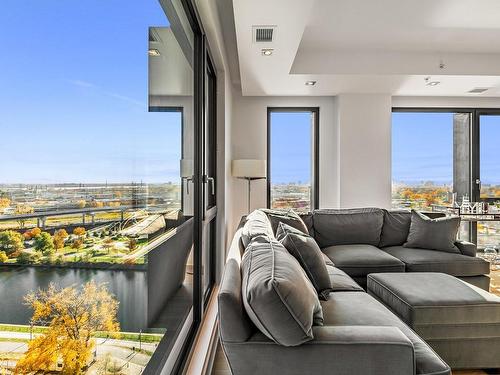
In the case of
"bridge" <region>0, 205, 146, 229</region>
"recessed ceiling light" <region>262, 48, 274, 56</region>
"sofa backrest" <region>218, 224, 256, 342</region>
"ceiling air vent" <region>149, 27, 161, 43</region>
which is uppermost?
"recessed ceiling light" <region>262, 48, 274, 56</region>

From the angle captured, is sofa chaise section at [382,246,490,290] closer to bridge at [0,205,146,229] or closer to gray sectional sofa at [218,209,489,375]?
gray sectional sofa at [218,209,489,375]

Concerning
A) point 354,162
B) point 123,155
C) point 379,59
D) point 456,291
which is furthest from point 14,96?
point 354,162

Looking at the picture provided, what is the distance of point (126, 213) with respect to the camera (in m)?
1.10

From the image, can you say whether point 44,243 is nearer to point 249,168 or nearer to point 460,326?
point 460,326

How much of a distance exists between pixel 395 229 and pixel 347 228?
1.85ft

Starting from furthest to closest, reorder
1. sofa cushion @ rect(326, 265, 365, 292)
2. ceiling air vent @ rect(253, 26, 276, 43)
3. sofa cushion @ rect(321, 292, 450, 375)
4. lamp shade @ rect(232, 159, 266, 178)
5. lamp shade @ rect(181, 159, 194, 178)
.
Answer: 1. lamp shade @ rect(232, 159, 266, 178)
2. ceiling air vent @ rect(253, 26, 276, 43)
3. sofa cushion @ rect(326, 265, 365, 292)
4. lamp shade @ rect(181, 159, 194, 178)
5. sofa cushion @ rect(321, 292, 450, 375)

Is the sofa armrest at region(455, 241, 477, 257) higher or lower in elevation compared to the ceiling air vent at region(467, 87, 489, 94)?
lower

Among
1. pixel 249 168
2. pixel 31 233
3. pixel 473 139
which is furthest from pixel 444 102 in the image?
pixel 31 233

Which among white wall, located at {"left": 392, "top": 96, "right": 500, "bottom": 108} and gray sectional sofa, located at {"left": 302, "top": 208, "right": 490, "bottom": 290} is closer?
gray sectional sofa, located at {"left": 302, "top": 208, "right": 490, "bottom": 290}

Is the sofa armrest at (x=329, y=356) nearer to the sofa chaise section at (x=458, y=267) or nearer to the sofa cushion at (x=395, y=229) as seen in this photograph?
the sofa chaise section at (x=458, y=267)

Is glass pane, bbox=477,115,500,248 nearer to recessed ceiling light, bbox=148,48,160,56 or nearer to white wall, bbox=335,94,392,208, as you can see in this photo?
white wall, bbox=335,94,392,208

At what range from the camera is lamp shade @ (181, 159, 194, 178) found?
79.4 inches

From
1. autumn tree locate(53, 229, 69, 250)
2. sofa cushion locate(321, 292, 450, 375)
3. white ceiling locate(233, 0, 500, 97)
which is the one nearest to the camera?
autumn tree locate(53, 229, 69, 250)

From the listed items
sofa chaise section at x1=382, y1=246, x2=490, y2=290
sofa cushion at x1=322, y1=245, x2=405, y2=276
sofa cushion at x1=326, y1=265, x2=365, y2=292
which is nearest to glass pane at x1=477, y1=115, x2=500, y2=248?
sofa chaise section at x1=382, y1=246, x2=490, y2=290
